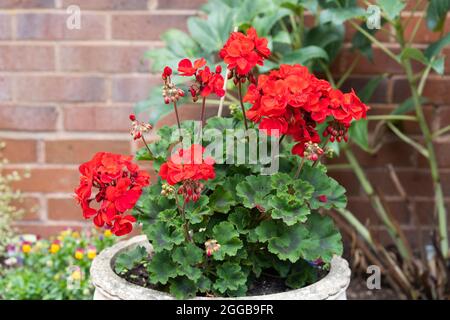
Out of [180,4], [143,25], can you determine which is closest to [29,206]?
[143,25]

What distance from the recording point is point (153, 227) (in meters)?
1.05

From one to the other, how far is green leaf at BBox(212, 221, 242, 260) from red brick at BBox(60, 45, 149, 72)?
94 cm

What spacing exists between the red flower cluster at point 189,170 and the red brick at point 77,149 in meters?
0.98

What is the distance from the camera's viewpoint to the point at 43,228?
1.99 meters

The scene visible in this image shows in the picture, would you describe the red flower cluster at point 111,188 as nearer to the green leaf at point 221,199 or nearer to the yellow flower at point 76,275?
the green leaf at point 221,199

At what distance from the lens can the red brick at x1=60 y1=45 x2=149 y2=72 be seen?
1867 mm

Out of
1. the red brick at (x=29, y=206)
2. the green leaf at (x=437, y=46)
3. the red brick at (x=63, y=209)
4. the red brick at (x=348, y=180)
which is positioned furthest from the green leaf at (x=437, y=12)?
the red brick at (x=29, y=206)

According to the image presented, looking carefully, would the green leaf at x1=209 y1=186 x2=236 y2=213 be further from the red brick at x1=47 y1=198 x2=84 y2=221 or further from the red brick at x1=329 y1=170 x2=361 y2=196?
the red brick at x1=47 y1=198 x2=84 y2=221

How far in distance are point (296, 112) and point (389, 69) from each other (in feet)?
3.13

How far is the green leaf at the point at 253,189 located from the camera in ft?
3.44

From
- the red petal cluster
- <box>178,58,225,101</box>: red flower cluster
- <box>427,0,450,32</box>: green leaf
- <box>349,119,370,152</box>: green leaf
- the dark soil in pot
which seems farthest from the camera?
<box>349,119,370,152</box>: green leaf

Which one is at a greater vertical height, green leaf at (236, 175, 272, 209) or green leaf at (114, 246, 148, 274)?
green leaf at (236, 175, 272, 209)

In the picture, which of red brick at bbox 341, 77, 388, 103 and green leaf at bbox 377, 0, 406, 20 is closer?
green leaf at bbox 377, 0, 406, 20

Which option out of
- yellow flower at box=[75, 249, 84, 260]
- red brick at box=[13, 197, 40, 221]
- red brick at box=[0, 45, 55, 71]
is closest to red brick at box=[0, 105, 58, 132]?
red brick at box=[0, 45, 55, 71]
